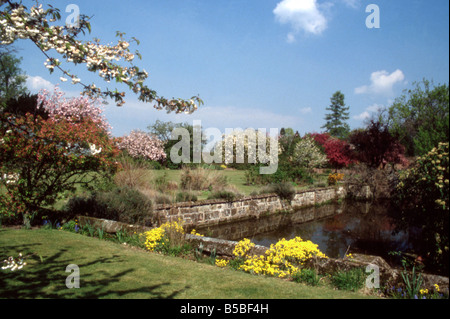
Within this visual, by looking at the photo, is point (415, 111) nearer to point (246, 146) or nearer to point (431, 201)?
point (246, 146)

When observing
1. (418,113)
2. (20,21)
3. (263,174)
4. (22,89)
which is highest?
(22,89)

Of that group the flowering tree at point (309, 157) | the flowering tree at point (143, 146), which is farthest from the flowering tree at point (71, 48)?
the flowering tree at point (143, 146)

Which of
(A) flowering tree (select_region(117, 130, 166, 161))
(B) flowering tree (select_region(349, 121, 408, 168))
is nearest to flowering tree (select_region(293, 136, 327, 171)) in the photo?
(B) flowering tree (select_region(349, 121, 408, 168))

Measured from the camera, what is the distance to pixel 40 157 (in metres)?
6.19

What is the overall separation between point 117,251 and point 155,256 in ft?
2.30

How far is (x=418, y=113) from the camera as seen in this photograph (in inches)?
1305

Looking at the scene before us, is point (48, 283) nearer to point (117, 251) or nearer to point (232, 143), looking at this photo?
point (117, 251)

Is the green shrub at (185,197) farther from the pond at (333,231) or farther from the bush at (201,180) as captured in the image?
the bush at (201,180)

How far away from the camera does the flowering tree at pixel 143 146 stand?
28.2 m

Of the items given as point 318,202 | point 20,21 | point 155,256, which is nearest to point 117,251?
point 155,256

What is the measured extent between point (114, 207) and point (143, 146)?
21.3 metres

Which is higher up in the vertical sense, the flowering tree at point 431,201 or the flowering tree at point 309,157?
the flowering tree at point 309,157

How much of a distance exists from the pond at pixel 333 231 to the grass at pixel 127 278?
4.02 m

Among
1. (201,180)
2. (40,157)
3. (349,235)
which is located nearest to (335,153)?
(201,180)
